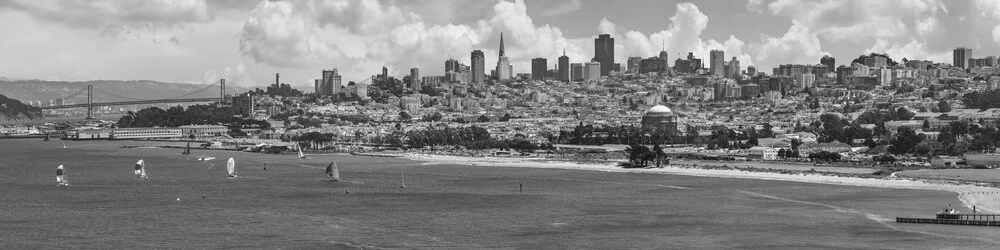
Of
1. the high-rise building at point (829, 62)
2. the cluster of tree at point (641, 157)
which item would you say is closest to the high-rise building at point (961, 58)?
the high-rise building at point (829, 62)

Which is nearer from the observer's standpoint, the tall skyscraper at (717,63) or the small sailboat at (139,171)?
the small sailboat at (139,171)

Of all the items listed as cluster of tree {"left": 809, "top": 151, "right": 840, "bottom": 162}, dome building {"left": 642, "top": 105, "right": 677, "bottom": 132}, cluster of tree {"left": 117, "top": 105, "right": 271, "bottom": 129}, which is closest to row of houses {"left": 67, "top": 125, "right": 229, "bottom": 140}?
cluster of tree {"left": 117, "top": 105, "right": 271, "bottom": 129}

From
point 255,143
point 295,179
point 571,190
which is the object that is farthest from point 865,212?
point 255,143

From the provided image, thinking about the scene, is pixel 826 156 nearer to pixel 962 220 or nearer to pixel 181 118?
pixel 962 220

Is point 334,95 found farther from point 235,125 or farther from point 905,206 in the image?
point 905,206

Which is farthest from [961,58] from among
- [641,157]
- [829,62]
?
[641,157]

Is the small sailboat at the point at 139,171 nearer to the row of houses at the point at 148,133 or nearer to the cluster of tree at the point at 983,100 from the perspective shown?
the row of houses at the point at 148,133

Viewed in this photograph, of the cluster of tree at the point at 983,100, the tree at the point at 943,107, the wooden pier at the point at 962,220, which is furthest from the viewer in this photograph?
the cluster of tree at the point at 983,100
